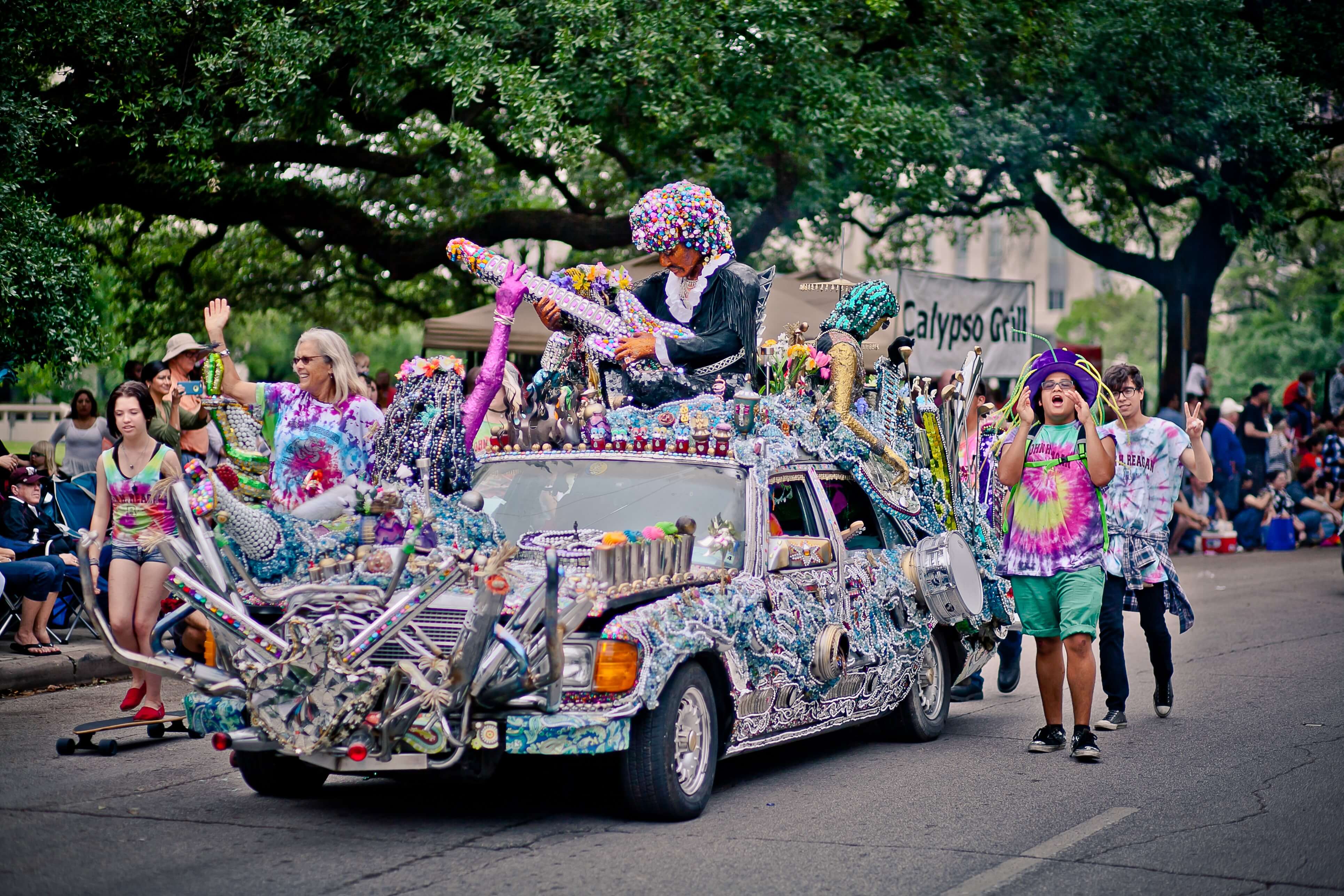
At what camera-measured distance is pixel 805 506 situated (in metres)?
7.56

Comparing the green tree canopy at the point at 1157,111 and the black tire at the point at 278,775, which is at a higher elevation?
the green tree canopy at the point at 1157,111

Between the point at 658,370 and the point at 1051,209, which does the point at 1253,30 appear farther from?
the point at 658,370

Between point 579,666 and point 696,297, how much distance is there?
2.85 metres

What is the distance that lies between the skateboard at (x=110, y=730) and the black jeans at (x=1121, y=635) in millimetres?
4976

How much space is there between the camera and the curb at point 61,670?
9805 mm

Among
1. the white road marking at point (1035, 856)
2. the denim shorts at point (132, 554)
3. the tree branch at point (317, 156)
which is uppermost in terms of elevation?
the tree branch at point (317, 156)

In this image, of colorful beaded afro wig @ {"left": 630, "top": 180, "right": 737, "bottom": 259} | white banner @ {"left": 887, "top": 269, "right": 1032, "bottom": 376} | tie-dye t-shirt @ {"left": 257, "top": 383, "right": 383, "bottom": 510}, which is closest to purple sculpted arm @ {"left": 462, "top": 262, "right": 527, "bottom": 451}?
tie-dye t-shirt @ {"left": 257, "top": 383, "right": 383, "bottom": 510}

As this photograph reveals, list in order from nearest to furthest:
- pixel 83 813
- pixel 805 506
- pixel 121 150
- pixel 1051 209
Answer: pixel 83 813
pixel 805 506
pixel 121 150
pixel 1051 209

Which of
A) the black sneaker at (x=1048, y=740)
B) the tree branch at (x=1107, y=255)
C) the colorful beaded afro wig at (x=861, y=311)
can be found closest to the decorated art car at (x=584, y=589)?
the colorful beaded afro wig at (x=861, y=311)

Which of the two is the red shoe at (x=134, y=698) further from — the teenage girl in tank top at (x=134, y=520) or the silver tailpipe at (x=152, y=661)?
the silver tailpipe at (x=152, y=661)

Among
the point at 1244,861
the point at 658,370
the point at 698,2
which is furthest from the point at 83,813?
the point at 698,2

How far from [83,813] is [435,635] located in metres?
1.88

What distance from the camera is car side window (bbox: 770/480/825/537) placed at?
24.4 ft

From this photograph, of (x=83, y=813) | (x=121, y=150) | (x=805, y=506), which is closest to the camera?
(x=83, y=813)
